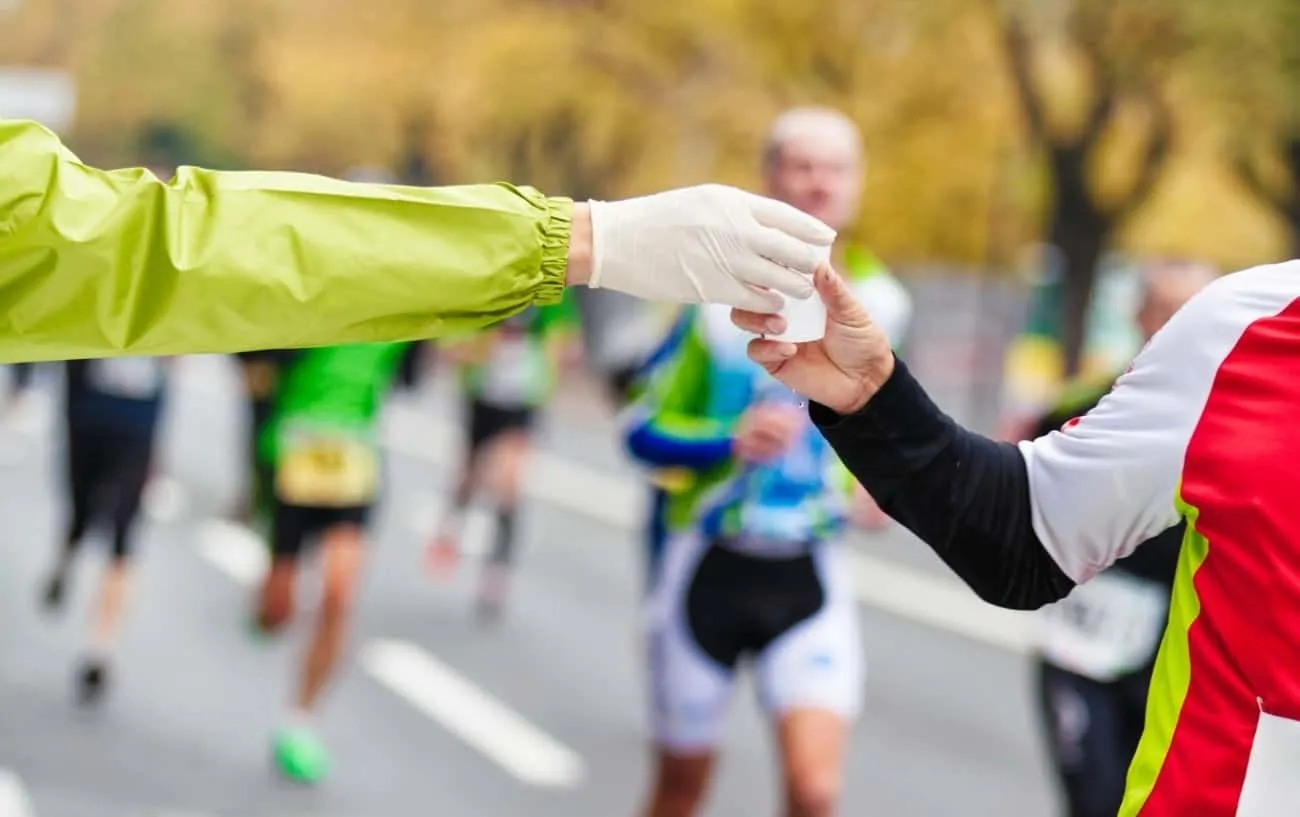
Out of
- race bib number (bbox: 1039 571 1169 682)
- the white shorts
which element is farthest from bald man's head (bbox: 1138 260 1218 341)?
the white shorts

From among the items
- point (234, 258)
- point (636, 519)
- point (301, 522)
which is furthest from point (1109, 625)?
point (636, 519)

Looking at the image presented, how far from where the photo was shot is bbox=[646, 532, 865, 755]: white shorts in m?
4.93

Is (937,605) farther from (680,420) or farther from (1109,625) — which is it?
(680,420)

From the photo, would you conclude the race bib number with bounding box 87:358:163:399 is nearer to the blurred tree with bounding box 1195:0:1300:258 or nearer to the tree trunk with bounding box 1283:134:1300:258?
the blurred tree with bounding box 1195:0:1300:258

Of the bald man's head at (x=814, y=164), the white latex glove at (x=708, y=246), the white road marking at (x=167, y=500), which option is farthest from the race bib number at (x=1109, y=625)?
the white road marking at (x=167, y=500)

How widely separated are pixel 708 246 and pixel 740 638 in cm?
281

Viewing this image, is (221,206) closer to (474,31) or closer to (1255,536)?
(1255,536)

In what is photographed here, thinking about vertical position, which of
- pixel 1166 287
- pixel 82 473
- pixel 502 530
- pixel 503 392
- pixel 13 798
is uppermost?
pixel 1166 287

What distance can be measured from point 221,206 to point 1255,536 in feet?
3.67

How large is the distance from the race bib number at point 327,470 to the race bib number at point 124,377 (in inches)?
49.1

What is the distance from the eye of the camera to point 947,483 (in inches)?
92.7

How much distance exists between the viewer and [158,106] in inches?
2293

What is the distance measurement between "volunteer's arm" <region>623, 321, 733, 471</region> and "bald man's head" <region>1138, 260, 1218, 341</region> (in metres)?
1.34

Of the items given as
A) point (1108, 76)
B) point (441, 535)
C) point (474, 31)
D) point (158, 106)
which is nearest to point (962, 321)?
point (1108, 76)
